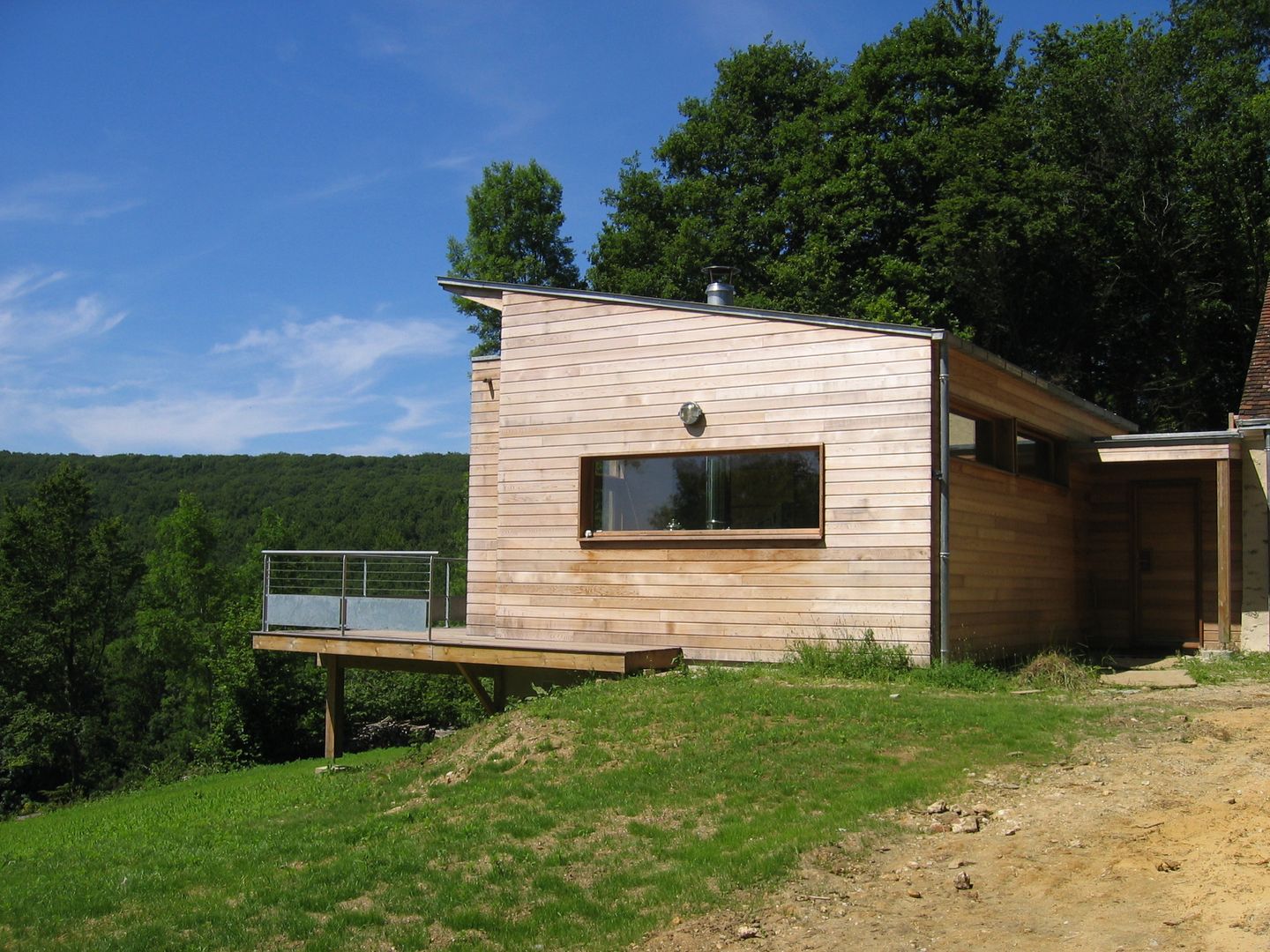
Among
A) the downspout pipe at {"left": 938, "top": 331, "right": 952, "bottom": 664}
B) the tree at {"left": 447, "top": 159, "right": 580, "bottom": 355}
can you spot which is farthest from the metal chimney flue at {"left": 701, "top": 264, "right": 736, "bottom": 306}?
the tree at {"left": 447, "top": 159, "right": 580, "bottom": 355}

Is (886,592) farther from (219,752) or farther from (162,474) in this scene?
(162,474)

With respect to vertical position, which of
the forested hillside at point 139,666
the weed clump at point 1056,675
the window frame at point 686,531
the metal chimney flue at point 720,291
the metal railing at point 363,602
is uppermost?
the metal chimney flue at point 720,291

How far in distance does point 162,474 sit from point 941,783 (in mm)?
89014

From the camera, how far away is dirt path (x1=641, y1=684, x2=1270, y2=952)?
479 centimetres

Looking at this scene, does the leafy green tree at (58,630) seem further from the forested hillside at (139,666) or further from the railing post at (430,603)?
the railing post at (430,603)

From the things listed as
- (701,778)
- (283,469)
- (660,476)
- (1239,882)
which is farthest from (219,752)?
(283,469)

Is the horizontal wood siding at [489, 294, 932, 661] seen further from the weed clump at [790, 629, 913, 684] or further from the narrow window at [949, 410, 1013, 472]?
the narrow window at [949, 410, 1013, 472]

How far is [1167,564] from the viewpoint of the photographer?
15828mm

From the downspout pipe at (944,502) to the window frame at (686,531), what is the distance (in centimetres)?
122

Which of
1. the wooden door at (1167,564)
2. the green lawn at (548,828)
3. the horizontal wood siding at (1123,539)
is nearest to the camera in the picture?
the green lawn at (548,828)

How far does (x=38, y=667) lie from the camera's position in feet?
145

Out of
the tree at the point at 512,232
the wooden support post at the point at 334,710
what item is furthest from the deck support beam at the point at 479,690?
the tree at the point at 512,232

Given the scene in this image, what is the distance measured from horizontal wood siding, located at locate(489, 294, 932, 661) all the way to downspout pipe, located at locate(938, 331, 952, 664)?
0.18 m

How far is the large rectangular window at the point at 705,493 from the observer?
40.0 feet
